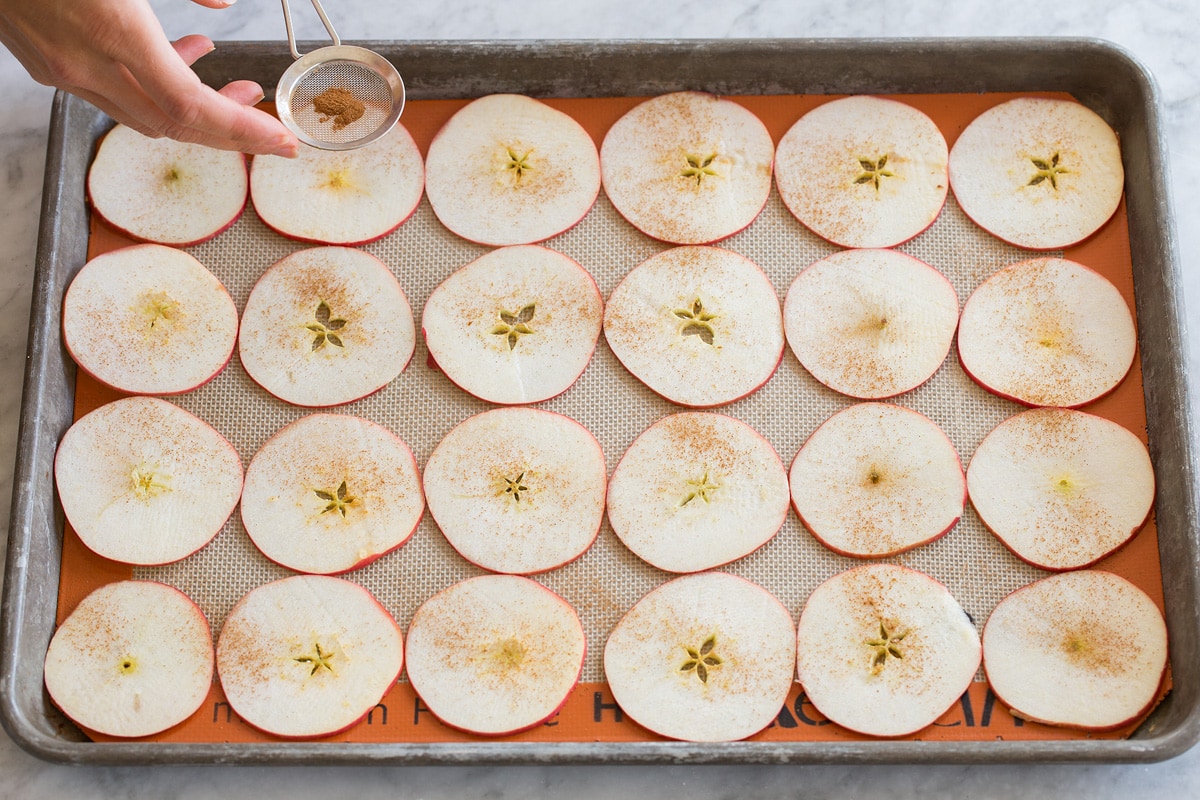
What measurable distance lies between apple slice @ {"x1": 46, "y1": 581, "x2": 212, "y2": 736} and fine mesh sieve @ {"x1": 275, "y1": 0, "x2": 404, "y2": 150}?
75 centimetres

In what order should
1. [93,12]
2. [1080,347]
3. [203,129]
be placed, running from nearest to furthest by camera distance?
[93,12] → [203,129] → [1080,347]

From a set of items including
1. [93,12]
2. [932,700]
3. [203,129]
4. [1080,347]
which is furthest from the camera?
[1080,347]

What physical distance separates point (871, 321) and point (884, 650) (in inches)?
20.2

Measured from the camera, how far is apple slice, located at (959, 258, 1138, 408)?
164cm

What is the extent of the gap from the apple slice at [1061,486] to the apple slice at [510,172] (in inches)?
30.7

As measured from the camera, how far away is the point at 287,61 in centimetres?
173

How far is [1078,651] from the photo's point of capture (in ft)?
5.03

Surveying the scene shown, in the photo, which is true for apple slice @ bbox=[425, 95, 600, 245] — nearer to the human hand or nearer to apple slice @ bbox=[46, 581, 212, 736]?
the human hand

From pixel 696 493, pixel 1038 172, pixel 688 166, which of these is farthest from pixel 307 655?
pixel 1038 172

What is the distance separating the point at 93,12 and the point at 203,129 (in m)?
0.20

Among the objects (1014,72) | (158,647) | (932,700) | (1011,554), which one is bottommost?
(158,647)

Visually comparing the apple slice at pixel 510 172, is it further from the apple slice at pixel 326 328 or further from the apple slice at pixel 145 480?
the apple slice at pixel 145 480

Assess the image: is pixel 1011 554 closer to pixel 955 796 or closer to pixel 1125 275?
pixel 955 796

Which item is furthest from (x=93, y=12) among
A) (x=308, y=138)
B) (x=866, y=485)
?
(x=866, y=485)
